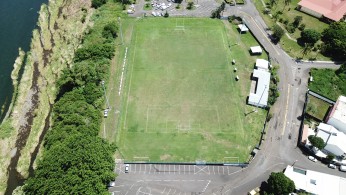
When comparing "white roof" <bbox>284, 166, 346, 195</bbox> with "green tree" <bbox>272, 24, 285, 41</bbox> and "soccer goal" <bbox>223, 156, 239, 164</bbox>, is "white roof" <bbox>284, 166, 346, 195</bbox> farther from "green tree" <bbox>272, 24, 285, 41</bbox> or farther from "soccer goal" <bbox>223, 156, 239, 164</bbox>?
"green tree" <bbox>272, 24, 285, 41</bbox>

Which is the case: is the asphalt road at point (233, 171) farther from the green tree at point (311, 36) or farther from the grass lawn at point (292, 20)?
the green tree at point (311, 36)

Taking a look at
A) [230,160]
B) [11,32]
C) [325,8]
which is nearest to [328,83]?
[325,8]

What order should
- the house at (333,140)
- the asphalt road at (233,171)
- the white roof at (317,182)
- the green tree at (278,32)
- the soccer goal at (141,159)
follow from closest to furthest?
the white roof at (317,182) → the asphalt road at (233,171) → the house at (333,140) → the soccer goal at (141,159) → the green tree at (278,32)

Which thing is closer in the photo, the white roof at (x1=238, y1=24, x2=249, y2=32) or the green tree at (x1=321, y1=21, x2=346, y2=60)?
the green tree at (x1=321, y1=21, x2=346, y2=60)

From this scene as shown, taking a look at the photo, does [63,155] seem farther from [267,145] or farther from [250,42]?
[250,42]

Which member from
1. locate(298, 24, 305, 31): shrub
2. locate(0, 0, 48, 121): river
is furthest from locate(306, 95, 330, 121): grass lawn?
locate(0, 0, 48, 121): river

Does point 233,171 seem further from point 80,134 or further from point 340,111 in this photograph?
point 80,134

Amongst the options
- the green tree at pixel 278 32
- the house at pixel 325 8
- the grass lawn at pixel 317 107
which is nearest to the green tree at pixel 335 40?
the house at pixel 325 8
